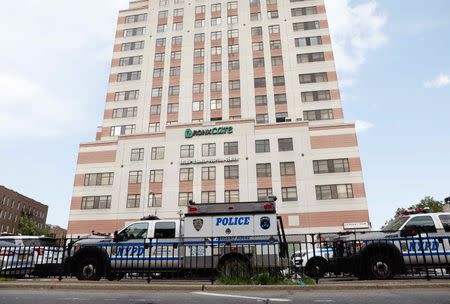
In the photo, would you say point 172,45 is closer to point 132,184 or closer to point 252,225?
point 132,184

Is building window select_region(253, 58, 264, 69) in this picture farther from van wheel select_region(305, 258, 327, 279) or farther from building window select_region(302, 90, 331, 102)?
van wheel select_region(305, 258, 327, 279)

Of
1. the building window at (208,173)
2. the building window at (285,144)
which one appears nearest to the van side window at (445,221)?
the building window at (285,144)

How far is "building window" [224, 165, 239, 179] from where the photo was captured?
40.9 meters

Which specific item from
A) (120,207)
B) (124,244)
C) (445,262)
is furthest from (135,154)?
(445,262)

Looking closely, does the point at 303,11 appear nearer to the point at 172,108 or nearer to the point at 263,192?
the point at 172,108

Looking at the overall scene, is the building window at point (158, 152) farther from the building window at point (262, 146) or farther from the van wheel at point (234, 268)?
the van wheel at point (234, 268)

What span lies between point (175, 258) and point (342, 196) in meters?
30.3

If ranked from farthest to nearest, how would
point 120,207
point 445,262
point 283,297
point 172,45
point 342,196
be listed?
1. point 172,45
2. point 120,207
3. point 342,196
4. point 445,262
5. point 283,297

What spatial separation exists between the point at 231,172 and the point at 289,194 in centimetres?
724

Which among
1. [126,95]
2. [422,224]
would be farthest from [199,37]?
[422,224]

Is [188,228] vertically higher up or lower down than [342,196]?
lower down

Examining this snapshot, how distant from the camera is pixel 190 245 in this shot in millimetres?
11000

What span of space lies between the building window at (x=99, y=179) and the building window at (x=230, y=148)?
14707mm

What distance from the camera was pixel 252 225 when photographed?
12.6 metres
